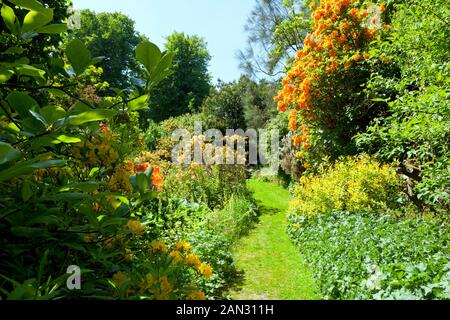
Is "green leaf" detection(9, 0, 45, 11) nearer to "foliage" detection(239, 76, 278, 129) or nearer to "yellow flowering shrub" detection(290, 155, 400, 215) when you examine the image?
"yellow flowering shrub" detection(290, 155, 400, 215)

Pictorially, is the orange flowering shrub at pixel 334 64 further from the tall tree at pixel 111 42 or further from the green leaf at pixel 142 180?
the tall tree at pixel 111 42

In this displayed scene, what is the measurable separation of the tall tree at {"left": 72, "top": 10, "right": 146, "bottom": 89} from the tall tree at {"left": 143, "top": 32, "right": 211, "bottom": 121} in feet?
11.4

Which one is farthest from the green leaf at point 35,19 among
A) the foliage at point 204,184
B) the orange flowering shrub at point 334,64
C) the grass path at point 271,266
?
the orange flowering shrub at point 334,64

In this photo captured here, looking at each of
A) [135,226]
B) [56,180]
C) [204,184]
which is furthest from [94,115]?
[204,184]

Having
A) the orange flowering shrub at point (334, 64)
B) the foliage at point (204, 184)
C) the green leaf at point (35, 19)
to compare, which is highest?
the orange flowering shrub at point (334, 64)

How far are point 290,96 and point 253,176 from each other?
25.9 feet

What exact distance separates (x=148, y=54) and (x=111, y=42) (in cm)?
3488

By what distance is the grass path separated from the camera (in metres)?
4.47

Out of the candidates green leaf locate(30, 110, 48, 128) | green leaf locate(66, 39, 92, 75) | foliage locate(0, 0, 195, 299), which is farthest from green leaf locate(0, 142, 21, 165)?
green leaf locate(66, 39, 92, 75)

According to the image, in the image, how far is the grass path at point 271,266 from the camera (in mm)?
4473

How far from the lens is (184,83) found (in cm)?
3141

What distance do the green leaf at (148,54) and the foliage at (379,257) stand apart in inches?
120

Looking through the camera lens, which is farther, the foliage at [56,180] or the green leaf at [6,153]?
the foliage at [56,180]
